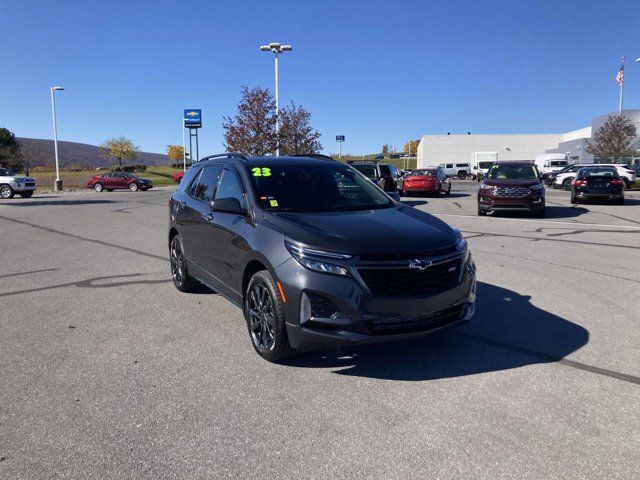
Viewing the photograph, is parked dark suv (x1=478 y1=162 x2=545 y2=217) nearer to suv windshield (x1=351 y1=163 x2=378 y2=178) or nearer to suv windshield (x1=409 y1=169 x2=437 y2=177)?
suv windshield (x1=351 y1=163 x2=378 y2=178)

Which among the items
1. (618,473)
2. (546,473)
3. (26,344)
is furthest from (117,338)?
(618,473)

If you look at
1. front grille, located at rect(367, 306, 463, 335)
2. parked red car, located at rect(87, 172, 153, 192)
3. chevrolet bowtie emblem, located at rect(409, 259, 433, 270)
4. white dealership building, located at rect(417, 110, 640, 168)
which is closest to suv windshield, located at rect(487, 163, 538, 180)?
front grille, located at rect(367, 306, 463, 335)

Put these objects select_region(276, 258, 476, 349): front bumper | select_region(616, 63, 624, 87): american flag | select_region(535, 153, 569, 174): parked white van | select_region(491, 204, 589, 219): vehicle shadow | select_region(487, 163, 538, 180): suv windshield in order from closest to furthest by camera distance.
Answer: select_region(276, 258, 476, 349): front bumper, select_region(487, 163, 538, 180): suv windshield, select_region(491, 204, 589, 219): vehicle shadow, select_region(535, 153, 569, 174): parked white van, select_region(616, 63, 624, 87): american flag

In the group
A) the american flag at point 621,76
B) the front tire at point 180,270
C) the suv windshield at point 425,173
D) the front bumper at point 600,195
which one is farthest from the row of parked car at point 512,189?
the american flag at point 621,76

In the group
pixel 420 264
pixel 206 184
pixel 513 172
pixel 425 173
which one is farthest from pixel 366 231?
pixel 425 173

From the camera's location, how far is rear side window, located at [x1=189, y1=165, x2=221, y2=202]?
5711 mm

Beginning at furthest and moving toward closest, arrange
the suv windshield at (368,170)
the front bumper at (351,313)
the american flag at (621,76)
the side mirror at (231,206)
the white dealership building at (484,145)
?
the white dealership building at (484,145)
the american flag at (621,76)
the suv windshield at (368,170)
the side mirror at (231,206)
the front bumper at (351,313)

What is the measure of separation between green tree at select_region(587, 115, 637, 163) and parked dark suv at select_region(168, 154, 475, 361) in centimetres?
5459

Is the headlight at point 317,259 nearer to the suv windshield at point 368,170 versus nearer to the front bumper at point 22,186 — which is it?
the suv windshield at point 368,170

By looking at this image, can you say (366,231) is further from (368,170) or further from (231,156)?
(368,170)

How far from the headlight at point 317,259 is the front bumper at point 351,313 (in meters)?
0.04

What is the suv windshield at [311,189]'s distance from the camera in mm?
4705

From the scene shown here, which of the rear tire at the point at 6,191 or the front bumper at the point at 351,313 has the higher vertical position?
the rear tire at the point at 6,191

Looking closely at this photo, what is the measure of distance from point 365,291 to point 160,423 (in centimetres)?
160
